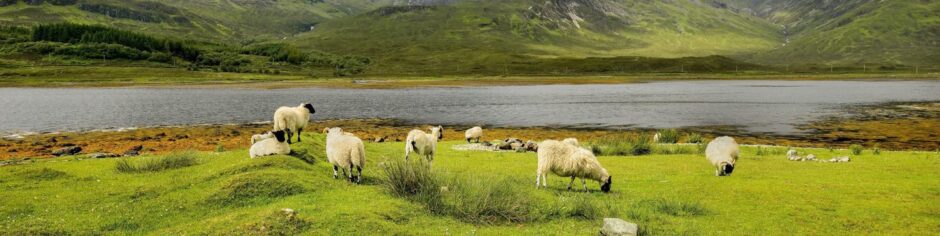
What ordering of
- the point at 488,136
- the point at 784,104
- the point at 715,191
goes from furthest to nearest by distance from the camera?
the point at 784,104
the point at 488,136
the point at 715,191

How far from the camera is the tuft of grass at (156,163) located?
18672mm

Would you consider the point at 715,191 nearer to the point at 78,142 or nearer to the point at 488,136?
the point at 488,136

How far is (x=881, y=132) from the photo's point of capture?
166 ft

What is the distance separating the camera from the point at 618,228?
12.3m

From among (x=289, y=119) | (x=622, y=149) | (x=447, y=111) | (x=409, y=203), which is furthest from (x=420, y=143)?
(x=447, y=111)

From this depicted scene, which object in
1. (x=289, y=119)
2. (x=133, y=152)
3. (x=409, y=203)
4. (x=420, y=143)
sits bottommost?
(x=133, y=152)

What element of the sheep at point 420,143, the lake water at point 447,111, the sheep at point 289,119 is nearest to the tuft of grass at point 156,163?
the sheep at point 289,119

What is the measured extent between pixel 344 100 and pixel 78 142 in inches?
2181

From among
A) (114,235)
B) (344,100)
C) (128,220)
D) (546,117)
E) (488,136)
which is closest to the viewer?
(114,235)

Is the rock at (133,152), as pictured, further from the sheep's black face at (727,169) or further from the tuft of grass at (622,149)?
the sheep's black face at (727,169)

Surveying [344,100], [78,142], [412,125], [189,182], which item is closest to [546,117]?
[412,125]

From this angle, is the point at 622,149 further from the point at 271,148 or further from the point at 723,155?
the point at 271,148

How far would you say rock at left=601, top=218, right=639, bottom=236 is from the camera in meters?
12.2

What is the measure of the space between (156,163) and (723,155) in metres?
21.2
